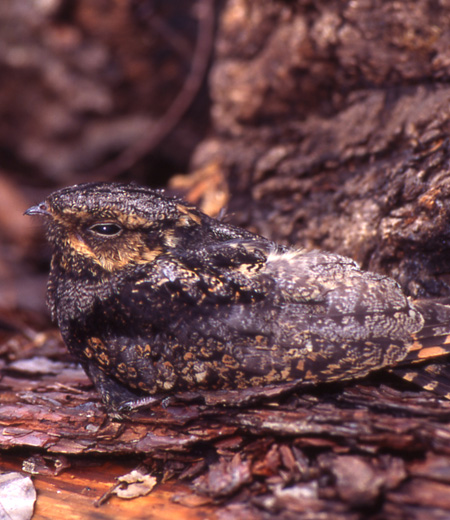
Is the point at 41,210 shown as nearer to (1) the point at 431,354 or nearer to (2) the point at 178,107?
(1) the point at 431,354

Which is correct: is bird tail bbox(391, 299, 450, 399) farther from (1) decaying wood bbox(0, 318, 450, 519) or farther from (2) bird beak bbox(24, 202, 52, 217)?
(2) bird beak bbox(24, 202, 52, 217)

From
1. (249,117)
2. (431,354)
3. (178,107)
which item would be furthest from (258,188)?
(178,107)

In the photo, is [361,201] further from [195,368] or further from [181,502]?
[181,502]

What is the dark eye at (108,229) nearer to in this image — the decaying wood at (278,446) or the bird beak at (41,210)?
the bird beak at (41,210)

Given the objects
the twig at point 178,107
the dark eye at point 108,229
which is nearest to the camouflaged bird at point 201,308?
the dark eye at point 108,229

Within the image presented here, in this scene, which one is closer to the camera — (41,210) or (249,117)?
(41,210)

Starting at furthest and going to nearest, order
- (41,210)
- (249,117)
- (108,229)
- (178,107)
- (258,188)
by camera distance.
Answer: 1. (178,107)
2. (249,117)
3. (258,188)
4. (41,210)
5. (108,229)

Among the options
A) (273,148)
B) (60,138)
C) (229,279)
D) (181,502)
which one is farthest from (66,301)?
(60,138)
